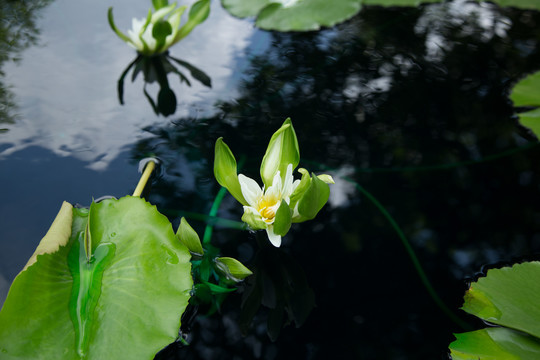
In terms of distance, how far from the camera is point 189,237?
77cm

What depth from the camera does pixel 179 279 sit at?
2.26ft

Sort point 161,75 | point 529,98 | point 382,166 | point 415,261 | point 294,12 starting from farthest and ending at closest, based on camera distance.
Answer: point 294,12, point 161,75, point 529,98, point 382,166, point 415,261

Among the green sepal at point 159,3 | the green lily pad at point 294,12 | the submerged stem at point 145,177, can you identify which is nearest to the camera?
the submerged stem at point 145,177

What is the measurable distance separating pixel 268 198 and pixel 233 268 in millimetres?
159

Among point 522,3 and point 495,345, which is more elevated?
point 522,3

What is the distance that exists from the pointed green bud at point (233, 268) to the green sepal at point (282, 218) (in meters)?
0.10

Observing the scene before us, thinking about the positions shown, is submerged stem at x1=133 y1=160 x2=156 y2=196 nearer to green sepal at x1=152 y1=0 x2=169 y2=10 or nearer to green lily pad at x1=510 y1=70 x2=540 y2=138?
green sepal at x1=152 y1=0 x2=169 y2=10

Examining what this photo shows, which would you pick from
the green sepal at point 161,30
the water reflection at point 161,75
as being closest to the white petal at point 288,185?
the water reflection at point 161,75

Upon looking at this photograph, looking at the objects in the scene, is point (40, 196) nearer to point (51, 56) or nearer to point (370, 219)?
point (51, 56)

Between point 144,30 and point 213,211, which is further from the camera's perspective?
point 144,30

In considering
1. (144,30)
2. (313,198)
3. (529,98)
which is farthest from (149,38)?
(529,98)

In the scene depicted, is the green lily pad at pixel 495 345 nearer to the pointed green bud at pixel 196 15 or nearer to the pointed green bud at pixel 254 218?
the pointed green bud at pixel 254 218

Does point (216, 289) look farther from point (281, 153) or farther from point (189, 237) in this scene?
point (281, 153)

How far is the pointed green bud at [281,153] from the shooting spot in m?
0.80
